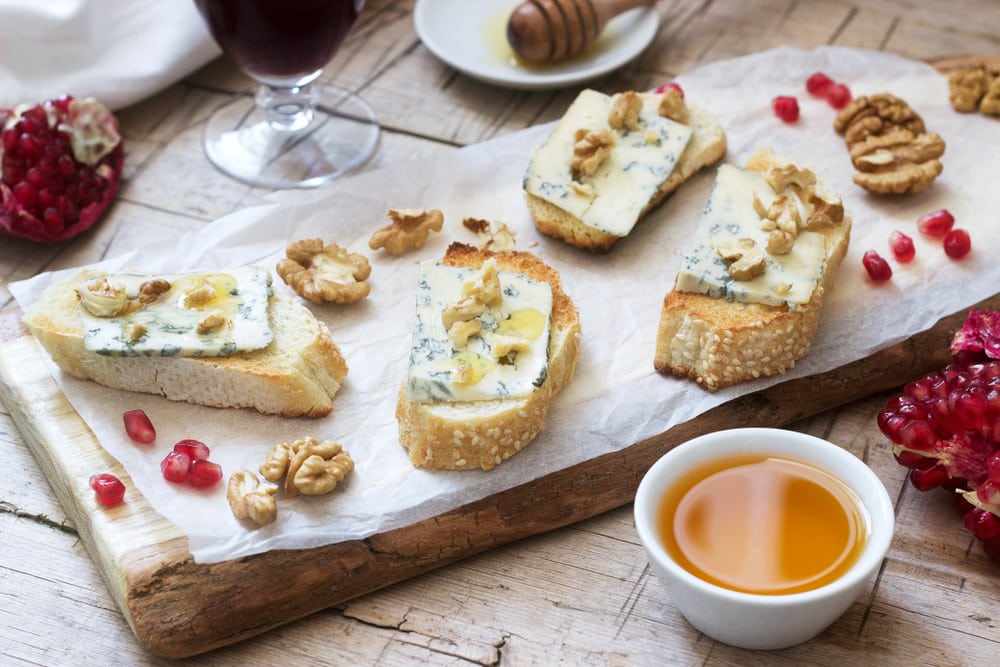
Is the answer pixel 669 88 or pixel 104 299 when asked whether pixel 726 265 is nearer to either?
pixel 669 88

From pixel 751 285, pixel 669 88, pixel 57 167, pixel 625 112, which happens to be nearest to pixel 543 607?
pixel 751 285

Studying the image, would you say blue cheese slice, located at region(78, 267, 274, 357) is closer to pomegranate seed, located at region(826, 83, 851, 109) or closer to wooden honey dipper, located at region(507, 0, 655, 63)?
wooden honey dipper, located at region(507, 0, 655, 63)

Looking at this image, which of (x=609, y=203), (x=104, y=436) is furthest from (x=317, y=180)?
(x=104, y=436)

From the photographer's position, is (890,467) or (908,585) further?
(890,467)

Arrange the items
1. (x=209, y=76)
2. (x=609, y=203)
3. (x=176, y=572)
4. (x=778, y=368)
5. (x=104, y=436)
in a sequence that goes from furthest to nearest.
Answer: (x=209, y=76)
(x=609, y=203)
(x=778, y=368)
(x=104, y=436)
(x=176, y=572)

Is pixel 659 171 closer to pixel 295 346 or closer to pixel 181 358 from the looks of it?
pixel 295 346

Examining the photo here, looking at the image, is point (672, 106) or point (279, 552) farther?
point (672, 106)

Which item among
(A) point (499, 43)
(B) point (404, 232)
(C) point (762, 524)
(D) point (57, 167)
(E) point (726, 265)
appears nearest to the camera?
(C) point (762, 524)
